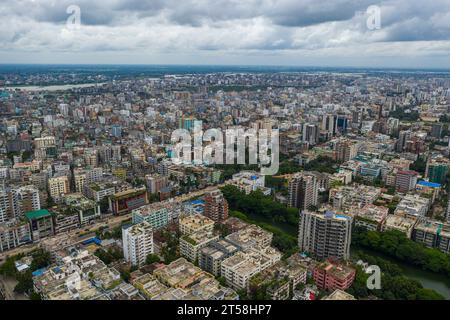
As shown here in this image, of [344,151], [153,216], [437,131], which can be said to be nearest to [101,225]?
[153,216]

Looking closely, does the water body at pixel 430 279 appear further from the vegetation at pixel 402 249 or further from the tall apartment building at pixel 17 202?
the tall apartment building at pixel 17 202

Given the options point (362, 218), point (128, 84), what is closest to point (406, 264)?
point (362, 218)

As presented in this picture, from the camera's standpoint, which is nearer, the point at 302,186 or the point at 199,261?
the point at 199,261

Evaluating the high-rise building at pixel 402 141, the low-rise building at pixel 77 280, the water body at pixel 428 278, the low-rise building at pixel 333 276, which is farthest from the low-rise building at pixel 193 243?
the high-rise building at pixel 402 141

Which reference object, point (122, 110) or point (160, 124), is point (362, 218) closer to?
point (160, 124)

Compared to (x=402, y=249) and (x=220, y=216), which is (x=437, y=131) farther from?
(x=220, y=216)
